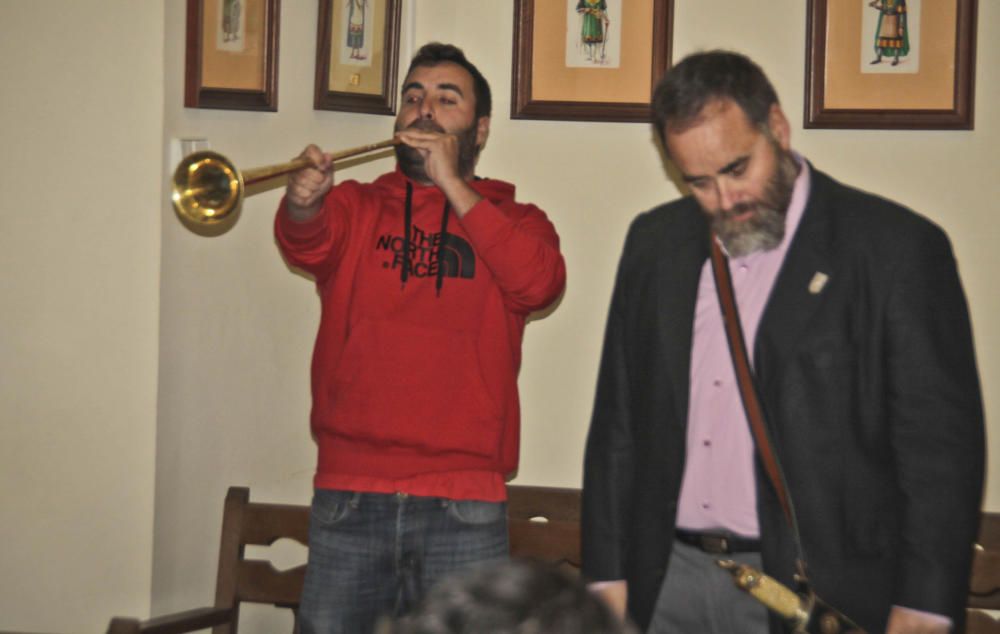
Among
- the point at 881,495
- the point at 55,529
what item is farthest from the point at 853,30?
the point at 55,529

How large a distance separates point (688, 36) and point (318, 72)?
3.60ft

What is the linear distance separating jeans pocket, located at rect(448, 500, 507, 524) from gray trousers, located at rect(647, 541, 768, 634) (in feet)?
2.10

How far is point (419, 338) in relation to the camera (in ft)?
10.1

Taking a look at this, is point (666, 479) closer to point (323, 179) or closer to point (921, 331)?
point (921, 331)

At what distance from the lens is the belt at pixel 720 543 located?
2.38 meters

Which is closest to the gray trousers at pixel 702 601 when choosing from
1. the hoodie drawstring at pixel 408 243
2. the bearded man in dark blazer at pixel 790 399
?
the bearded man in dark blazer at pixel 790 399

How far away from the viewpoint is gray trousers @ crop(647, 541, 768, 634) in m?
2.39

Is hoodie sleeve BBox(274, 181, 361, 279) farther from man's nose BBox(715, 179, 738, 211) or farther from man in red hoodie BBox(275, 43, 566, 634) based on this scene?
man's nose BBox(715, 179, 738, 211)

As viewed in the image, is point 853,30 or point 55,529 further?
point 55,529

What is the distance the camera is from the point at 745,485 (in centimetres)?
238

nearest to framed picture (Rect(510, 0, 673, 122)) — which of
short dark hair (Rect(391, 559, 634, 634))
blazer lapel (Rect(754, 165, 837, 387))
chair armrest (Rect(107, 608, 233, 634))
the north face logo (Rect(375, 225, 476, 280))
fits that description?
the north face logo (Rect(375, 225, 476, 280))

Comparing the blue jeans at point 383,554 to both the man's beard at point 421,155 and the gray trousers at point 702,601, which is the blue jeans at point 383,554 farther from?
the man's beard at point 421,155

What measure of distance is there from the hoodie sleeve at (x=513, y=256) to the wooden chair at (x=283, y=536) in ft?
2.41

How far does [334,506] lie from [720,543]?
101cm
